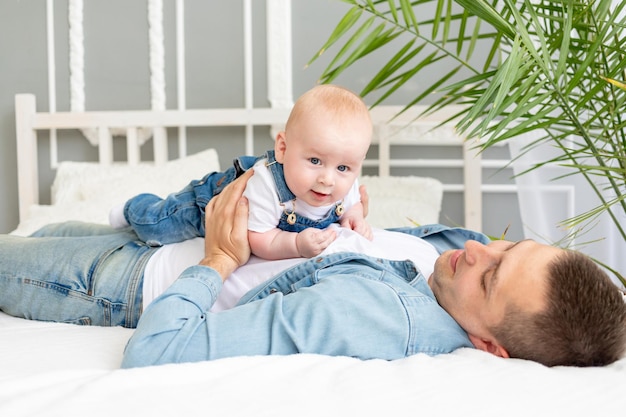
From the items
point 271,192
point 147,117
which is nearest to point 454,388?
point 271,192

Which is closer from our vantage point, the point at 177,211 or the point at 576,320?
the point at 576,320

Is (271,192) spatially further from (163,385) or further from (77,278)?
(163,385)

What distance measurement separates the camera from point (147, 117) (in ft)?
10.2

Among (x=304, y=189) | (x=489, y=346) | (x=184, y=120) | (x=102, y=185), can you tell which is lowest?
(x=489, y=346)

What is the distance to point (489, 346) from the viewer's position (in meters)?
1.18

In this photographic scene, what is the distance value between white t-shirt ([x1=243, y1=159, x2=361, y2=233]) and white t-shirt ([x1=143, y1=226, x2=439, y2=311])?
7cm

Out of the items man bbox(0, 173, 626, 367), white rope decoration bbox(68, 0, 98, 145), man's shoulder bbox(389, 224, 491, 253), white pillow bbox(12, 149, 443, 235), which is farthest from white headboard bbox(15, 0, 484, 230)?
man bbox(0, 173, 626, 367)

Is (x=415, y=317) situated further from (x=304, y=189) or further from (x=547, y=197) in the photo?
(x=547, y=197)

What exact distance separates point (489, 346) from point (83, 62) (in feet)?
8.96

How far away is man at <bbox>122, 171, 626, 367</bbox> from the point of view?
1.03 meters

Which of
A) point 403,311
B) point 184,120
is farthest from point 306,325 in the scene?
point 184,120

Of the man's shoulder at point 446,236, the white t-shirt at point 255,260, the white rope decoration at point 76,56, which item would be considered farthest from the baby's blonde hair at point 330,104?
the white rope decoration at point 76,56

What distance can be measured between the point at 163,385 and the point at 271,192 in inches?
25.4

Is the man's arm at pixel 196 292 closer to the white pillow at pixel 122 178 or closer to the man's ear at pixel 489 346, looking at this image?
the man's ear at pixel 489 346
